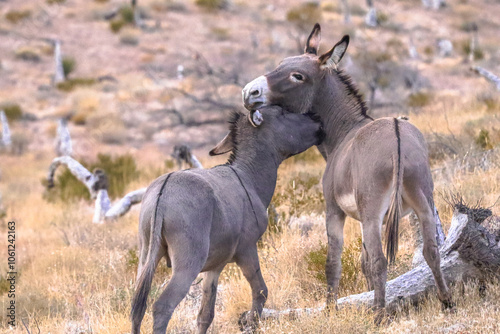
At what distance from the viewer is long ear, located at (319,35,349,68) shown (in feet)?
20.3

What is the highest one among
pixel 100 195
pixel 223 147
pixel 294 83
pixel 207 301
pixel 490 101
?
pixel 294 83

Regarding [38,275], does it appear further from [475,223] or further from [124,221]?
[475,223]

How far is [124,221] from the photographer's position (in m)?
→ 11.9

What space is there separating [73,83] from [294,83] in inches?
1286

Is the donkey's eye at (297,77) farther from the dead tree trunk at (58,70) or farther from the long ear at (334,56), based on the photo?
the dead tree trunk at (58,70)

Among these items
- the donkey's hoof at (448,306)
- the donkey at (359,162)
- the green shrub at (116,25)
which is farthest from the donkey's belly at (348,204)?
the green shrub at (116,25)

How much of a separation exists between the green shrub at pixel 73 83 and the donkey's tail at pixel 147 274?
32985 mm

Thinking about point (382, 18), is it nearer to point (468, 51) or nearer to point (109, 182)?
point (468, 51)

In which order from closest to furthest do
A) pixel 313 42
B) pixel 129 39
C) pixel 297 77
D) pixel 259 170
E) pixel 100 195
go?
pixel 259 170 < pixel 297 77 < pixel 313 42 < pixel 100 195 < pixel 129 39

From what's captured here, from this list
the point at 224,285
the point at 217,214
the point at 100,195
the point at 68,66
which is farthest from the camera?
the point at 68,66

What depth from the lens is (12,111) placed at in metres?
31.8

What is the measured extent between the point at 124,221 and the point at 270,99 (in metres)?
6.41

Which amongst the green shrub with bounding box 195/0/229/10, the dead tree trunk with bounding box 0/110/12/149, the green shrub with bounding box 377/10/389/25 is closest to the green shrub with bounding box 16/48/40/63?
the dead tree trunk with bounding box 0/110/12/149

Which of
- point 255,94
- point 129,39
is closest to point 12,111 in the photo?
point 129,39
